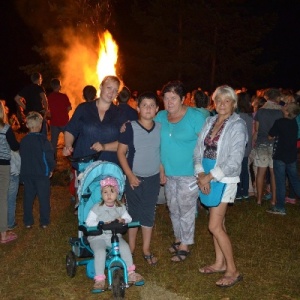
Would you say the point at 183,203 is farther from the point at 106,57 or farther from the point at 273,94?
the point at 106,57

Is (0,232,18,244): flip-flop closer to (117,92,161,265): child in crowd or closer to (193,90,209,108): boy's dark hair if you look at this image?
(117,92,161,265): child in crowd

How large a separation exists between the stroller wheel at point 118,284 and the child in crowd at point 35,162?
302cm

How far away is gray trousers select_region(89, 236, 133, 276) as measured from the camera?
517 cm

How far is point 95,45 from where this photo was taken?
20.8 meters

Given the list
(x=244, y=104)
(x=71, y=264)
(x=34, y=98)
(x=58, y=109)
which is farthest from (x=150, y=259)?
(x=58, y=109)

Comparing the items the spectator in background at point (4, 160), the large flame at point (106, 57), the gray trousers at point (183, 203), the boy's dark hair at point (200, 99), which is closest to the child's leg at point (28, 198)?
the spectator in background at point (4, 160)

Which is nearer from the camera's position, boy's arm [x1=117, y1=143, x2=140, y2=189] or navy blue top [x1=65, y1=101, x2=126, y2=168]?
boy's arm [x1=117, y1=143, x2=140, y2=189]

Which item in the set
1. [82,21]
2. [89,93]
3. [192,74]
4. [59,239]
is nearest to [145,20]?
[192,74]

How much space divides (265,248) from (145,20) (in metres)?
26.0

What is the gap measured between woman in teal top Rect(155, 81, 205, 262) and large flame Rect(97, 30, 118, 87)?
1185 centimetres

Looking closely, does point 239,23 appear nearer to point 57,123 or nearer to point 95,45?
point 95,45

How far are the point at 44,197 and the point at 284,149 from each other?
4.08 m

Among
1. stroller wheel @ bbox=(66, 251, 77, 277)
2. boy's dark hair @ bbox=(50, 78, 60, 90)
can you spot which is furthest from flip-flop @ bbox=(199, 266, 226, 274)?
boy's dark hair @ bbox=(50, 78, 60, 90)

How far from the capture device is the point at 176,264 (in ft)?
20.4
